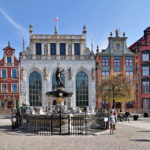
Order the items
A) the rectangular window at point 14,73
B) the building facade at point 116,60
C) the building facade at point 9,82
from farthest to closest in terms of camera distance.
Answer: the building facade at point 116,60
the rectangular window at point 14,73
the building facade at point 9,82

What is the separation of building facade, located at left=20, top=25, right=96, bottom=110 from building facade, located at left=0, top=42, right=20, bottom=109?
2.03 meters

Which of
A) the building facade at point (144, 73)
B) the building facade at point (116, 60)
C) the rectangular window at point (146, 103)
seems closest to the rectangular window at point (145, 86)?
the building facade at point (144, 73)

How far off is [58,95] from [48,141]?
5540mm

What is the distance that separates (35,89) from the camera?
34062 mm

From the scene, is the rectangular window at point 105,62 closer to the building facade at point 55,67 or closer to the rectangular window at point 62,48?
the building facade at point 55,67

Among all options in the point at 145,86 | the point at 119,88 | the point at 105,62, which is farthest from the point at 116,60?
the point at 119,88

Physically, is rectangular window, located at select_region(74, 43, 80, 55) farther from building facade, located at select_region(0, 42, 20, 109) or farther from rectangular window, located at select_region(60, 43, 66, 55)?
building facade, located at select_region(0, 42, 20, 109)

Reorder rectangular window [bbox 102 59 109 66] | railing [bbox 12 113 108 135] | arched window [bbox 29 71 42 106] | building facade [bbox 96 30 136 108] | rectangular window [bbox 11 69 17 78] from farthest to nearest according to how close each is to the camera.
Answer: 1. rectangular window [bbox 102 59 109 66]
2. building facade [bbox 96 30 136 108]
3. rectangular window [bbox 11 69 17 78]
4. arched window [bbox 29 71 42 106]
5. railing [bbox 12 113 108 135]

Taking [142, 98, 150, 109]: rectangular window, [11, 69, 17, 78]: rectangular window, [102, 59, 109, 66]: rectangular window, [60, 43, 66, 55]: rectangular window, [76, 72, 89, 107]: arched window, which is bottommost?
[142, 98, 150, 109]: rectangular window

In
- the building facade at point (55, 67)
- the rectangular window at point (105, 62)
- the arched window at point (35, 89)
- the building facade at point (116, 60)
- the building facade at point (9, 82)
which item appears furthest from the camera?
the rectangular window at point (105, 62)

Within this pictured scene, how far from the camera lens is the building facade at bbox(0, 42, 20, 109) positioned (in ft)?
113

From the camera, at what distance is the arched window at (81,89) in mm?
34625

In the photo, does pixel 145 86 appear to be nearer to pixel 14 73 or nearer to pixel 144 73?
pixel 144 73

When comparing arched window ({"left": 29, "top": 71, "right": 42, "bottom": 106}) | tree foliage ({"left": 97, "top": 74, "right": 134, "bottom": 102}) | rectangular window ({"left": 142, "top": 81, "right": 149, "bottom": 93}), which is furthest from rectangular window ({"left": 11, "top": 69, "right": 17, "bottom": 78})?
rectangular window ({"left": 142, "top": 81, "right": 149, "bottom": 93})
